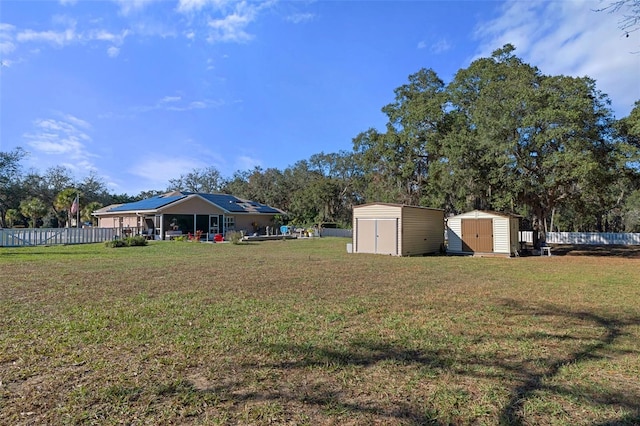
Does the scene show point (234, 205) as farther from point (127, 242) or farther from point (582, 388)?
point (582, 388)

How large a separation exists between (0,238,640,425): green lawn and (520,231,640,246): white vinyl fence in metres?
23.1

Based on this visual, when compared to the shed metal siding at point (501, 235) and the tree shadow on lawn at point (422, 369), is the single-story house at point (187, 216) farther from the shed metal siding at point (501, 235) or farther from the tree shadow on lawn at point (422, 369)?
the tree shadow on lawn at point (422, 369)

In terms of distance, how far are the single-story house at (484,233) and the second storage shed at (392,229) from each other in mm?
1277

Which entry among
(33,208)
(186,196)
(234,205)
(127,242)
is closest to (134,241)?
(127,242)

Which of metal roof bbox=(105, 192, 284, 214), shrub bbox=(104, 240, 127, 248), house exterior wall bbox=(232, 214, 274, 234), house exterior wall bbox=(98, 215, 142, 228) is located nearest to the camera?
shrub bbox=(104, 240, 127, 248)

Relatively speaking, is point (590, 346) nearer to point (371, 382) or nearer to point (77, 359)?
point (371, 382)

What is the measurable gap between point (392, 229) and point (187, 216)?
685 inches

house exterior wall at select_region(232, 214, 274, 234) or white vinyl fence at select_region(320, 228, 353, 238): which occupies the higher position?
house exterior wall at select_region(232, 214, 274, 234)

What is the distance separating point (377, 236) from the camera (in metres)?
17.6

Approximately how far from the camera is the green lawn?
2768mm

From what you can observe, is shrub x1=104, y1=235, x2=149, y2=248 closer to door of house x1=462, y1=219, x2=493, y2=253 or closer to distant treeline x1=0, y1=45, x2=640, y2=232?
distant treeline x1=0, y1=45, x2=640, y2=232

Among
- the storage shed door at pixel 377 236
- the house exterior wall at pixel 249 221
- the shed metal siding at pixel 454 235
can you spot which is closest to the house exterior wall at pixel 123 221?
the house exterior wall at pixel 249 221

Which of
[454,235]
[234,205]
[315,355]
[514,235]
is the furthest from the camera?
[234,205]

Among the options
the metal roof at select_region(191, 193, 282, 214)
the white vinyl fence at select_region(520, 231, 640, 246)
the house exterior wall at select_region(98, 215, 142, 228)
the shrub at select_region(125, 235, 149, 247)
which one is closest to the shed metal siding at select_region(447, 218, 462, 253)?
the white vinyl fence at select_region(520, 231, 640, 246)
